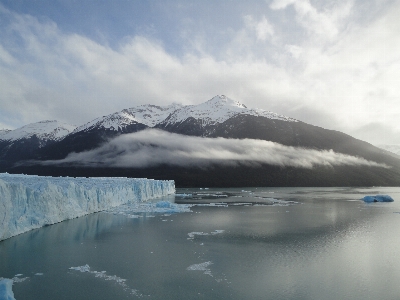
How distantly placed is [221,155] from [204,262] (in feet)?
423

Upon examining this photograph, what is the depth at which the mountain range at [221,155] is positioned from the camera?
122750 millimetres

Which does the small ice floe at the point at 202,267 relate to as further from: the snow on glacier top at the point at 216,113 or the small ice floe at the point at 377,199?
the snow on glacier top at the point at 216,113

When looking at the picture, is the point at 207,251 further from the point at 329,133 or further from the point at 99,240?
the point at 329,133

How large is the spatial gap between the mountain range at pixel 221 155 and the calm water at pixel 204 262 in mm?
98394

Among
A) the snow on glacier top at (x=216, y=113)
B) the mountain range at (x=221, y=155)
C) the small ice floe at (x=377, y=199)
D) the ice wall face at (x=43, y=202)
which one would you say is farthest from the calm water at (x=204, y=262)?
the snow on glacier top at (x=216, y=113)

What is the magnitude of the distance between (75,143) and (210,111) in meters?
83.6

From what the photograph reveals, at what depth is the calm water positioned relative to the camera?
24.6 feet

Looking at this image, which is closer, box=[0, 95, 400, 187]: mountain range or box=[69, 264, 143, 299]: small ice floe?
box=[69, 264, 143, 299]: small ice floe

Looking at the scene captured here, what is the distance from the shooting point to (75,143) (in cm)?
16100

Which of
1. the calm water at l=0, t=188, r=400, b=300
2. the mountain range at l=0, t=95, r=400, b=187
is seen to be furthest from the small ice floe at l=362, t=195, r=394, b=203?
the mountain range at l=0, t=95, r=400, b=187

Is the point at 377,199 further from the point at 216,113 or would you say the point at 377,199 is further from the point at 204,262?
the point at 216,113

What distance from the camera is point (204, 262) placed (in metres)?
9.84

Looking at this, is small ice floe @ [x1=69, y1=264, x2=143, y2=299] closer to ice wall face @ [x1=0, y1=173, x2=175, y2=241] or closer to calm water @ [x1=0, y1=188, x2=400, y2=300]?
calm water @ [x1=0, y1=188, x2=400, y2=300]

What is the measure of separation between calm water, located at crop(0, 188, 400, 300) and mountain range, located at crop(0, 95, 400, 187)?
9839 centimetres
